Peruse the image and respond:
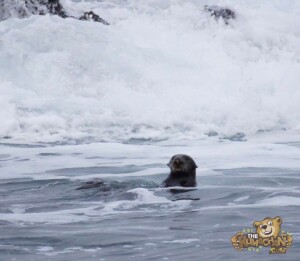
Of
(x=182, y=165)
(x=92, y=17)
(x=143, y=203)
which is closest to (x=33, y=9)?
(x=92, y=17)

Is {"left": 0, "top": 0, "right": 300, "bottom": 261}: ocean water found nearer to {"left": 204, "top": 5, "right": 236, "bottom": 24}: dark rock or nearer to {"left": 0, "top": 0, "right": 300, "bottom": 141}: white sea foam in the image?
{"left": 0, "top": 0, "right": 300, "bottom": 141}: white sea foam

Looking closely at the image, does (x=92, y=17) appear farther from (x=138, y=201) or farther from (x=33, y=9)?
(x=138, y=201)

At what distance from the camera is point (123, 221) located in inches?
292

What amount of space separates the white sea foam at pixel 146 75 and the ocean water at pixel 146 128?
44 mm

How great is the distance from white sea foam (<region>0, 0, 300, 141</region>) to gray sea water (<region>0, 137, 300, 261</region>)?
212 cm

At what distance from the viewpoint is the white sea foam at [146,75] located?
54.4 feet

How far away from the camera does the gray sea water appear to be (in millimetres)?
6137

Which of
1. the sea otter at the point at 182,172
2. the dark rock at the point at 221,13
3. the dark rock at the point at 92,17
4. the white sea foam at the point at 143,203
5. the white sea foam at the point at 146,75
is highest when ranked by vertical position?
the dark rock at the point at 221,13

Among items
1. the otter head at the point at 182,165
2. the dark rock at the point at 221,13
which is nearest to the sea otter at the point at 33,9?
the dark rock at the point at 221,13

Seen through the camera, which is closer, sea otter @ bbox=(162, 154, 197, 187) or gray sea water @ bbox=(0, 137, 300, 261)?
gray sea water @ bbox=(0, 137, 300, 261)

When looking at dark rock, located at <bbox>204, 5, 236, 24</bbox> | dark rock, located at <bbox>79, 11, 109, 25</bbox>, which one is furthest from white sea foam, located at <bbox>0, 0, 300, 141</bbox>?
dark rock, located at <bbox>79, 11, 109, 25</bbox>

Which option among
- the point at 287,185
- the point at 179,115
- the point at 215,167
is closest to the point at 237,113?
the point at 179,115

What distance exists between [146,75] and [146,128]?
11.3 ft

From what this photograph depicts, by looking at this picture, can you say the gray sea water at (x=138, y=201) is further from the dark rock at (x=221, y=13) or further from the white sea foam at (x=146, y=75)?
the dark rock at (x=221, y=13)
